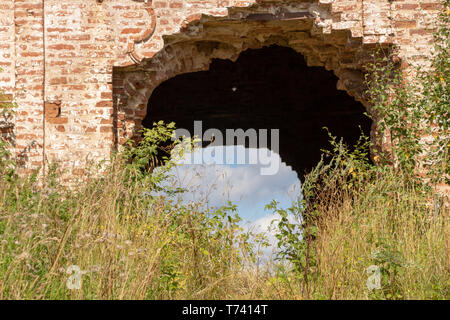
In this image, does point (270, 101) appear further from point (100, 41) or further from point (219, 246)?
point (219, 246)

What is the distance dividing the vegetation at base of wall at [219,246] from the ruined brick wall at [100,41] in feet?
2.03

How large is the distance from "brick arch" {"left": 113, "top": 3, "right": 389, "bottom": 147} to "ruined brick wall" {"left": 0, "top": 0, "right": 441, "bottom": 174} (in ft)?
0.08

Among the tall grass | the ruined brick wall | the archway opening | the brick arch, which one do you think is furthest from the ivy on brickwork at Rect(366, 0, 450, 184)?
the archway opening

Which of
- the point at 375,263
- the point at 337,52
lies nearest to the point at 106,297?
the point at 375,263

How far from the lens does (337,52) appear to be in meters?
6.50

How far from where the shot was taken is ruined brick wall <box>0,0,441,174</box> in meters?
5.73

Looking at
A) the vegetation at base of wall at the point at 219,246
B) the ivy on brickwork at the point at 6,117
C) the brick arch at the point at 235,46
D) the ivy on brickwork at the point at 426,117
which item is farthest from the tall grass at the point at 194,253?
the brick arch at the point at 235,46

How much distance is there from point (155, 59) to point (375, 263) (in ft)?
12.5

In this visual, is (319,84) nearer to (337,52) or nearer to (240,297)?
(337,52)

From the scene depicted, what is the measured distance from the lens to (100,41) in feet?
19.2

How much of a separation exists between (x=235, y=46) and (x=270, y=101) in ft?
13.8

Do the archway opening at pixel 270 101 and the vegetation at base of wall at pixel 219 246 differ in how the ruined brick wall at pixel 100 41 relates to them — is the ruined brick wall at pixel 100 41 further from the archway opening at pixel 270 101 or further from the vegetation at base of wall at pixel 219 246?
the archway opening at pixel 270 101
